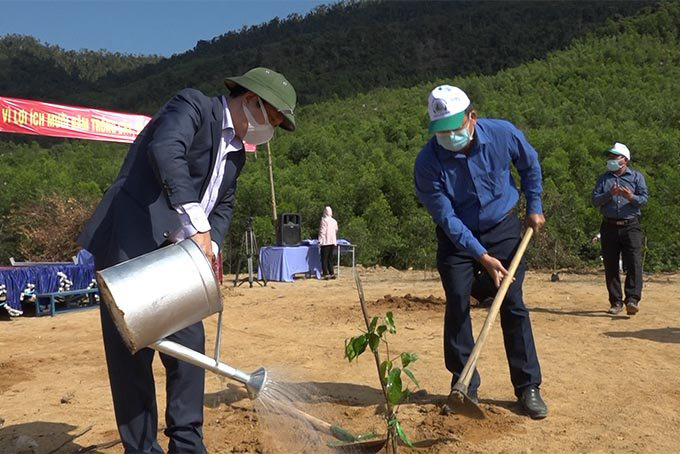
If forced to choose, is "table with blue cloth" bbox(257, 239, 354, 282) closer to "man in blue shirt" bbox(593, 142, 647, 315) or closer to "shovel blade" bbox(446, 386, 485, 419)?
"man in blue shirt" bbox(593, 142, 647, 315)

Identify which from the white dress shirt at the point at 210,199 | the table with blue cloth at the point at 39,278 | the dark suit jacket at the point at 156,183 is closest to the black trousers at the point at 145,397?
the dark suit jacket at the point at 156,183

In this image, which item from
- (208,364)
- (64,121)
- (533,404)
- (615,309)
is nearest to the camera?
(208,364)

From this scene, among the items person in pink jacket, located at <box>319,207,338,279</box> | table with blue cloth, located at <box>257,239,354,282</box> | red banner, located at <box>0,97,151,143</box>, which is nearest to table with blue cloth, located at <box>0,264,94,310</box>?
red banner, located at <box>0,97,151,143</box>

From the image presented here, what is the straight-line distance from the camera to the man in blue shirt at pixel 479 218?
3.65 m

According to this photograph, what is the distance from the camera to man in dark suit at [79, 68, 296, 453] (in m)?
2.48

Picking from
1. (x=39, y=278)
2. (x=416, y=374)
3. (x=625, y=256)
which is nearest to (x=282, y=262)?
(x=39, y=278)

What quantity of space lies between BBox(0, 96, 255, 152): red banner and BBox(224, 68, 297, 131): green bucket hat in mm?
8962

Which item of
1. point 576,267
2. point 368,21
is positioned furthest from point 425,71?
point 576,267

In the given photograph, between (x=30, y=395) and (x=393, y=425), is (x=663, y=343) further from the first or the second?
(x=30, y=395)

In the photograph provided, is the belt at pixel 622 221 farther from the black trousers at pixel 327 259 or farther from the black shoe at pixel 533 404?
the black trousers at pixel 327 259

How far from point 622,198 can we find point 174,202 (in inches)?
Result: 221

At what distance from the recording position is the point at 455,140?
3.55 meters

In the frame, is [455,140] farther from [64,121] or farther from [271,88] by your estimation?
[64,121]

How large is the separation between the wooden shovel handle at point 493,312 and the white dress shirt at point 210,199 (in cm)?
132
